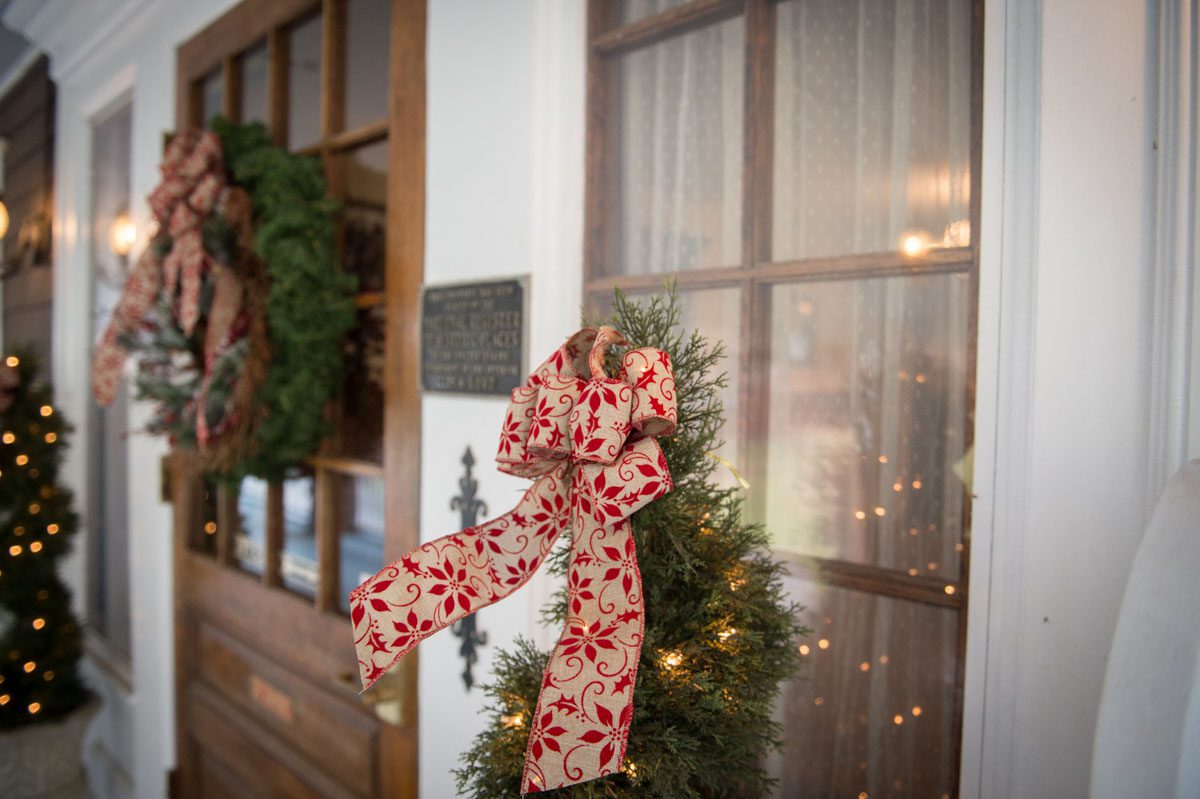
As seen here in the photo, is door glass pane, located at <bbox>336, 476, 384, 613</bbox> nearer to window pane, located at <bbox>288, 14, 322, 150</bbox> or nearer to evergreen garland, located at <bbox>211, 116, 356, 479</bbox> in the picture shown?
evergreen garland, located at <bbox>211, 116, 356, 479</bbox>

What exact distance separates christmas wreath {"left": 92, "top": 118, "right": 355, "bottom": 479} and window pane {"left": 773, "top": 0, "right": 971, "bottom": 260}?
0.99 meters

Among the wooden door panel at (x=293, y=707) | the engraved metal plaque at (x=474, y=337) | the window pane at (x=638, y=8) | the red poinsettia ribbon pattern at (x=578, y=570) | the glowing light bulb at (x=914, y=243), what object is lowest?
the wooden door panel at (x=293, y=707)

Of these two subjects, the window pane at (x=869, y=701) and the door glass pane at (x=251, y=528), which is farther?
the door glass pane at (x=251, y=528)

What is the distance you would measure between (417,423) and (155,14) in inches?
75.1

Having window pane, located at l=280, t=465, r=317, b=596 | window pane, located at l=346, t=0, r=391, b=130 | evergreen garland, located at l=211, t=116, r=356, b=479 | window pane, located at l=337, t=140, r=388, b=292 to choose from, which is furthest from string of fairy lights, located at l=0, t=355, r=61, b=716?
window pane, located at l=346, t=0, r=391, b=130

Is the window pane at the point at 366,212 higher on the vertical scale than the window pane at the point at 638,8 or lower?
lower

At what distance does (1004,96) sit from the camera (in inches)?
32.3

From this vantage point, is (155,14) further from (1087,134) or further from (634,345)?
(1087,134)

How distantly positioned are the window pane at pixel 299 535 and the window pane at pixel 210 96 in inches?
44.8

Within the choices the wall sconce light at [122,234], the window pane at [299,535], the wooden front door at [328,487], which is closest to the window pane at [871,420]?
the wooden front door at [328,487]

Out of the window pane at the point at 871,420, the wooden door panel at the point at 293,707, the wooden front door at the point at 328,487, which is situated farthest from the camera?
the wooden door panel at the point at 293,707

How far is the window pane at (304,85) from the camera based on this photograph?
1.81 metres

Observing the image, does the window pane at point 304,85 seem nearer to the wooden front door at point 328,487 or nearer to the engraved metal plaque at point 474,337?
the wooden front door at point 328,487

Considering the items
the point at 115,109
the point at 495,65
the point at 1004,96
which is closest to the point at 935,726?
the point at 1004,96
